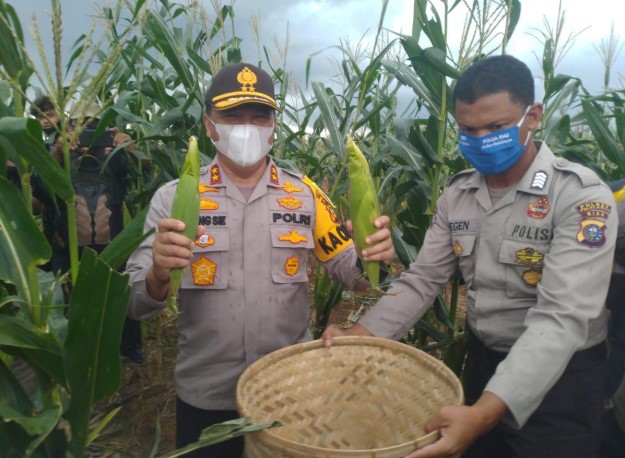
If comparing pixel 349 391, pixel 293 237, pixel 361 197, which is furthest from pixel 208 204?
pixel 349 391

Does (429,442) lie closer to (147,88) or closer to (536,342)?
(536,342)

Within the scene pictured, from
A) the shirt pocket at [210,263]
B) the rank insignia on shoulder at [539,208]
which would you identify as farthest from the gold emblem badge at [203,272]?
the rank insignia on shoulder at [539,208]

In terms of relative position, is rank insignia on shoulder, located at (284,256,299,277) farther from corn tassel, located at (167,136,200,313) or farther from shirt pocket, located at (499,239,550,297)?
shirt pocket, located at (499,239,550,297)

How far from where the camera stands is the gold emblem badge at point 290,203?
1.95 meters

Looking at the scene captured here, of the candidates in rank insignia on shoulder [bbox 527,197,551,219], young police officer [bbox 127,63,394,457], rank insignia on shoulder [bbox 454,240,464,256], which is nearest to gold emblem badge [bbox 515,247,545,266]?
rank insignia on shoulder [bbox 527,197,551,219]

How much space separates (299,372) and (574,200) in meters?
1.02

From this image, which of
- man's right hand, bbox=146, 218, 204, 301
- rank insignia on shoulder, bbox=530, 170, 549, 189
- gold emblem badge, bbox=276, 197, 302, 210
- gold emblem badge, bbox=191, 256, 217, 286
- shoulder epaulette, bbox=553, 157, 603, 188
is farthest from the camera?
gold emblem badge, bbox=276, 197, 302, 210

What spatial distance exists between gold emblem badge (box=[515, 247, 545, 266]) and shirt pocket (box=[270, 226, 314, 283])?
0.75 meters

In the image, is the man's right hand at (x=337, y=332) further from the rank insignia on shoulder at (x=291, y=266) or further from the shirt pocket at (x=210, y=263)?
the shirt pocket at (x=210, y=263)

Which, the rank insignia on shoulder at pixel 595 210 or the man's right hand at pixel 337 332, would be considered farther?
the man's right hand at pixel 337 332

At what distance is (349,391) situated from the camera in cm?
175

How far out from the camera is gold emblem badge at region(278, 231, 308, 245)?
1913 mm

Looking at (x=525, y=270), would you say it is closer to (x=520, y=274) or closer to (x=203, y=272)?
(x=520, y=274)

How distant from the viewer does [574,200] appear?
1.61 m
